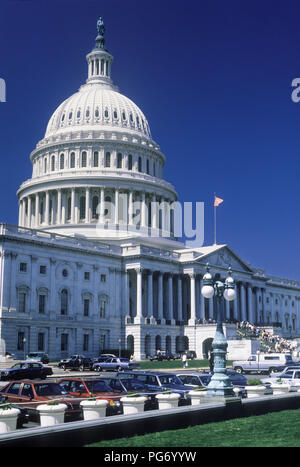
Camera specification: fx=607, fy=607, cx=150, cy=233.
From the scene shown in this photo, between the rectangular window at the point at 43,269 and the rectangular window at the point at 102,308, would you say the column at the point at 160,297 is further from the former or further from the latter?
the rectangular window at the point at 43,269

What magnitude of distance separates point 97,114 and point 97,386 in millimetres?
86550

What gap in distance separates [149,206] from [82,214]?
12.3 meters

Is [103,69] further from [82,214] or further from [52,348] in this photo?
[52,348]

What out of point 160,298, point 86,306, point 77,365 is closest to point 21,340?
point 86,306

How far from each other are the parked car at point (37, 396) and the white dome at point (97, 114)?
83.5m

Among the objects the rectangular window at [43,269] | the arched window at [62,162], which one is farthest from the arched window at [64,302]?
the arched window at [62,162]

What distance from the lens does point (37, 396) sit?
23.7m

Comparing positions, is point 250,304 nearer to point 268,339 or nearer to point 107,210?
point 268,339

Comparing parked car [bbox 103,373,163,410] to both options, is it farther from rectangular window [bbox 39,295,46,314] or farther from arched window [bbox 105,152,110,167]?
arched window [bbox 105,152,110,167]

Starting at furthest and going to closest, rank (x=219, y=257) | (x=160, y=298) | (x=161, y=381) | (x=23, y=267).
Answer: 1. (x=219, y=257)
2. (x=160, y=298)
3. (x=23, y=267)
4. (x=161, y=381)

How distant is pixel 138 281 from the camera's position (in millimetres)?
86125

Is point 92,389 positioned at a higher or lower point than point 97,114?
lower

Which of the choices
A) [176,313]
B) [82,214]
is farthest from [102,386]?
[82,214]

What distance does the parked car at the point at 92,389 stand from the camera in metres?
24.5
